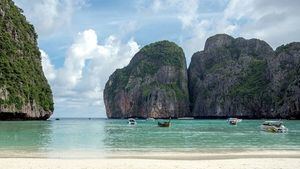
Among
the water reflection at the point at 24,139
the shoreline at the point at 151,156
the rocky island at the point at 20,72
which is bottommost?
the shoreline at the point at 151,156

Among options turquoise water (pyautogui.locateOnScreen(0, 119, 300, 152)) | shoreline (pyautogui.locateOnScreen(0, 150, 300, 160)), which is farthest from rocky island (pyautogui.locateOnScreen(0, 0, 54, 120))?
shoreline (pyautogui.locateOnScreen(0, 150, 300, 160))

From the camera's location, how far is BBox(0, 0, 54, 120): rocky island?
359 ft

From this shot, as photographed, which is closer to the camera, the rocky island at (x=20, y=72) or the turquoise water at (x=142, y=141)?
the turquoise water at (x=142, y=141)

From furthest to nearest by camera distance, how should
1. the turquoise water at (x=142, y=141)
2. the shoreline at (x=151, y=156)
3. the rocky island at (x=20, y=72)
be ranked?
the rocky island at (x=20, y=72), the turquoise water at (x=142, y=141), the shoreline at (x=151, y=156)

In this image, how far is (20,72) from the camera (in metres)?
117

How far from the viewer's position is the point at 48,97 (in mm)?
132375

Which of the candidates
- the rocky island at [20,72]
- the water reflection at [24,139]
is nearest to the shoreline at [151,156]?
the water reflection at [24,139]

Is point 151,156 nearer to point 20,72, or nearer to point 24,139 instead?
point 24,139

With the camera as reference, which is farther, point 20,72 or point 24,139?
point 20,72

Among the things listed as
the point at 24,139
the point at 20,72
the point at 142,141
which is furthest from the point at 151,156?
the point at 20,72

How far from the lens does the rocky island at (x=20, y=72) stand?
109 metres

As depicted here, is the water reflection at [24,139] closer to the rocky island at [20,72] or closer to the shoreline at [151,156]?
the shoreline at [151,156]
